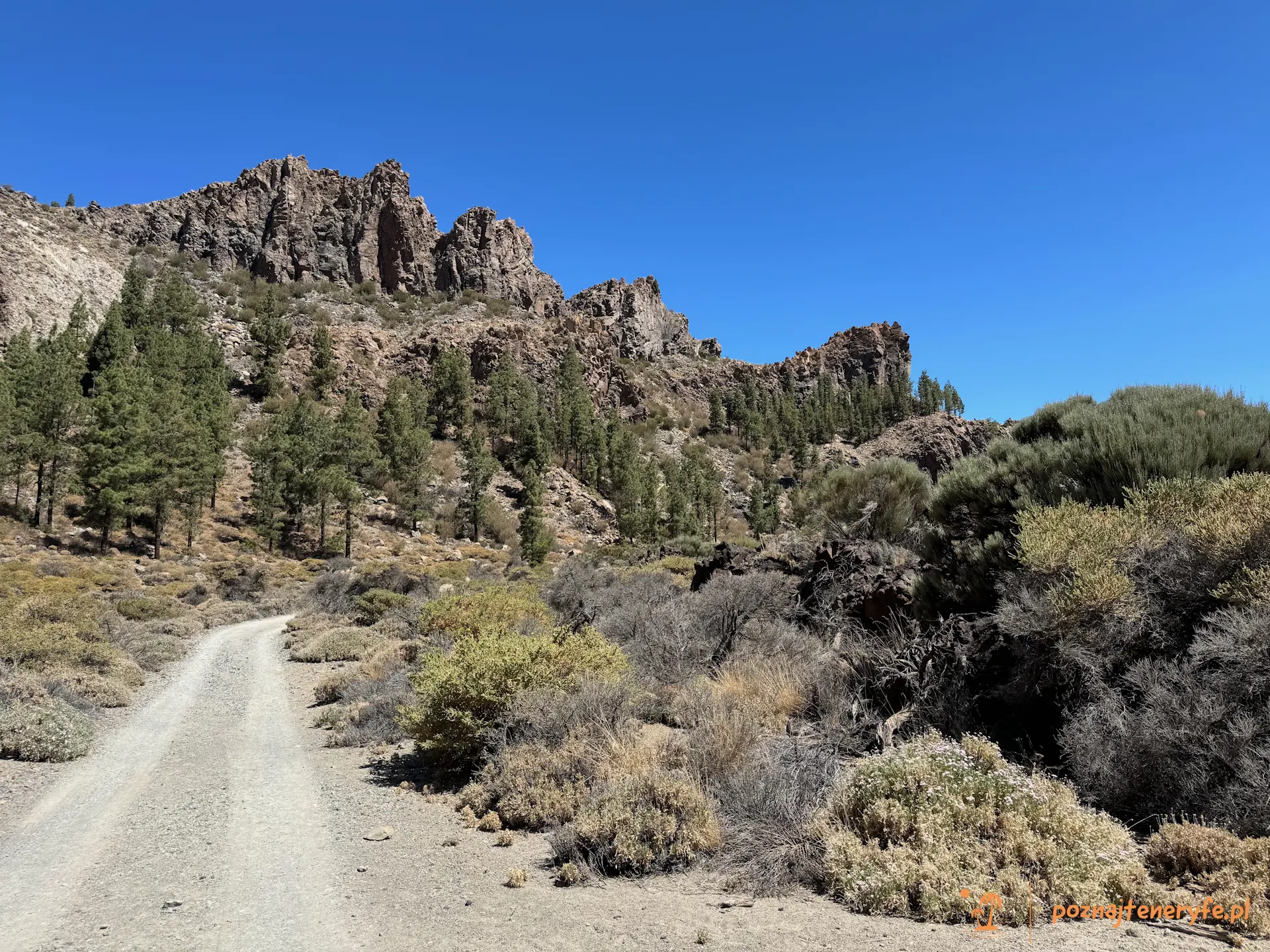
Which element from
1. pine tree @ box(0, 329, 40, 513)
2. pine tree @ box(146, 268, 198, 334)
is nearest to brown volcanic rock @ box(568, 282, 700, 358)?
pine tree @ box(146, 268, 198, 334)

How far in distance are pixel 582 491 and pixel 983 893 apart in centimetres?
5681

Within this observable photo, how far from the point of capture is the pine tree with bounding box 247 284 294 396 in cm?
5703

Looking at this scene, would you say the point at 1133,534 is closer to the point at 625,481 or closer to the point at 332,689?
the point at 332,689

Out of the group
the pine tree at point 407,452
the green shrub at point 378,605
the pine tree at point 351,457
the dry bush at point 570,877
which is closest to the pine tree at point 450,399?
the pine tree at point 407,452

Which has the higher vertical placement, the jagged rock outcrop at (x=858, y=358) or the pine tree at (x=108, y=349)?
the jagged rock outcrop at (x=858, y=358)

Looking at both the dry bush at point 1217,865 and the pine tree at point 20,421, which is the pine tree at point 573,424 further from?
the dry bush at point 1217,865

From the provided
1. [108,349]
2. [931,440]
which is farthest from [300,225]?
[931,440]

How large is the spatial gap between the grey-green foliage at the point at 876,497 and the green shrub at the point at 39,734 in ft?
51.2

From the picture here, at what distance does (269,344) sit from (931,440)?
78.6m

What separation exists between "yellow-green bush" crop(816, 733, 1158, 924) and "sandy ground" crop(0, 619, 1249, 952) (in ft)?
0.59

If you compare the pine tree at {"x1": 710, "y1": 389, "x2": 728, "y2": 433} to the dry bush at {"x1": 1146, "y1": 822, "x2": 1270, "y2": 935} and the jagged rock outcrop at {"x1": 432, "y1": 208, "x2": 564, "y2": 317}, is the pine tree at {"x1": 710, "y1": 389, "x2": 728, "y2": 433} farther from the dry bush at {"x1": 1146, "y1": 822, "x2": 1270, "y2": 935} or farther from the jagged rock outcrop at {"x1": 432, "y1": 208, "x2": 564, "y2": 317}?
the dry bush at {"x1": 1146, "y1": 822, "x2": 1270, "y2": 935}

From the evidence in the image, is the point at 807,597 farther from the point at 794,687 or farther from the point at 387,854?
the point at 387,854

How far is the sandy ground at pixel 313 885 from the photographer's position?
3.94 metres

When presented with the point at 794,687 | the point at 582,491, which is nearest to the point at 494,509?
the point at 582,491
